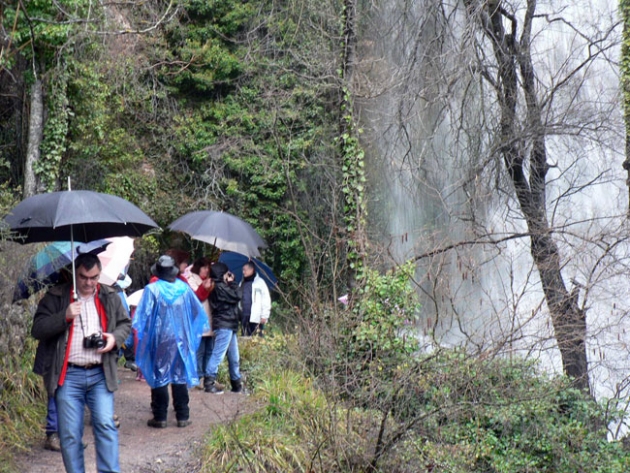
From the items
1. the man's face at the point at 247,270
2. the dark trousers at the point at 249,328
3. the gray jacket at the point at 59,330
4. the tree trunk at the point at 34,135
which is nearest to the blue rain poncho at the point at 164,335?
the gray jacket at the point at 59,330

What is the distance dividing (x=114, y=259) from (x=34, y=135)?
8375 mm

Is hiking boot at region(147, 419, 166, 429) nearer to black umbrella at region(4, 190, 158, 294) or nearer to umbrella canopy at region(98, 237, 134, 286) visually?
umbrella canopy at region(98, 237, 134, 286)

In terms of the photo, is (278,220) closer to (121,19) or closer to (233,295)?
(121,19)

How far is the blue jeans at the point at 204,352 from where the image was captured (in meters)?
9.48

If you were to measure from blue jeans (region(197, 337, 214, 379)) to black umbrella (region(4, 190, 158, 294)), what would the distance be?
2.77 meters

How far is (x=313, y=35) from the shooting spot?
55.8 ft

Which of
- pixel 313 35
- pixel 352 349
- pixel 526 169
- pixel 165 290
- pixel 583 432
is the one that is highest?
pixel 313 35

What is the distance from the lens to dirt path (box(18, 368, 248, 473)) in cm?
677

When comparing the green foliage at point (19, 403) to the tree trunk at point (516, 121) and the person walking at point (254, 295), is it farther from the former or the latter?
the tree trunk at point (516, 121)

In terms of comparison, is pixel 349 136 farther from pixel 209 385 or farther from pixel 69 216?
pixel 69 216

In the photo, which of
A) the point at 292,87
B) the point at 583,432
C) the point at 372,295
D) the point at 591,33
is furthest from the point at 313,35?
the point at 583,432

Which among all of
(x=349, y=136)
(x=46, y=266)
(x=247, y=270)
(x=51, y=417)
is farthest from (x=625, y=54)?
(x=51, y=417)

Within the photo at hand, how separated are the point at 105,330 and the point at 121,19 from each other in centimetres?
1368

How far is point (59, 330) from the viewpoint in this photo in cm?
557
